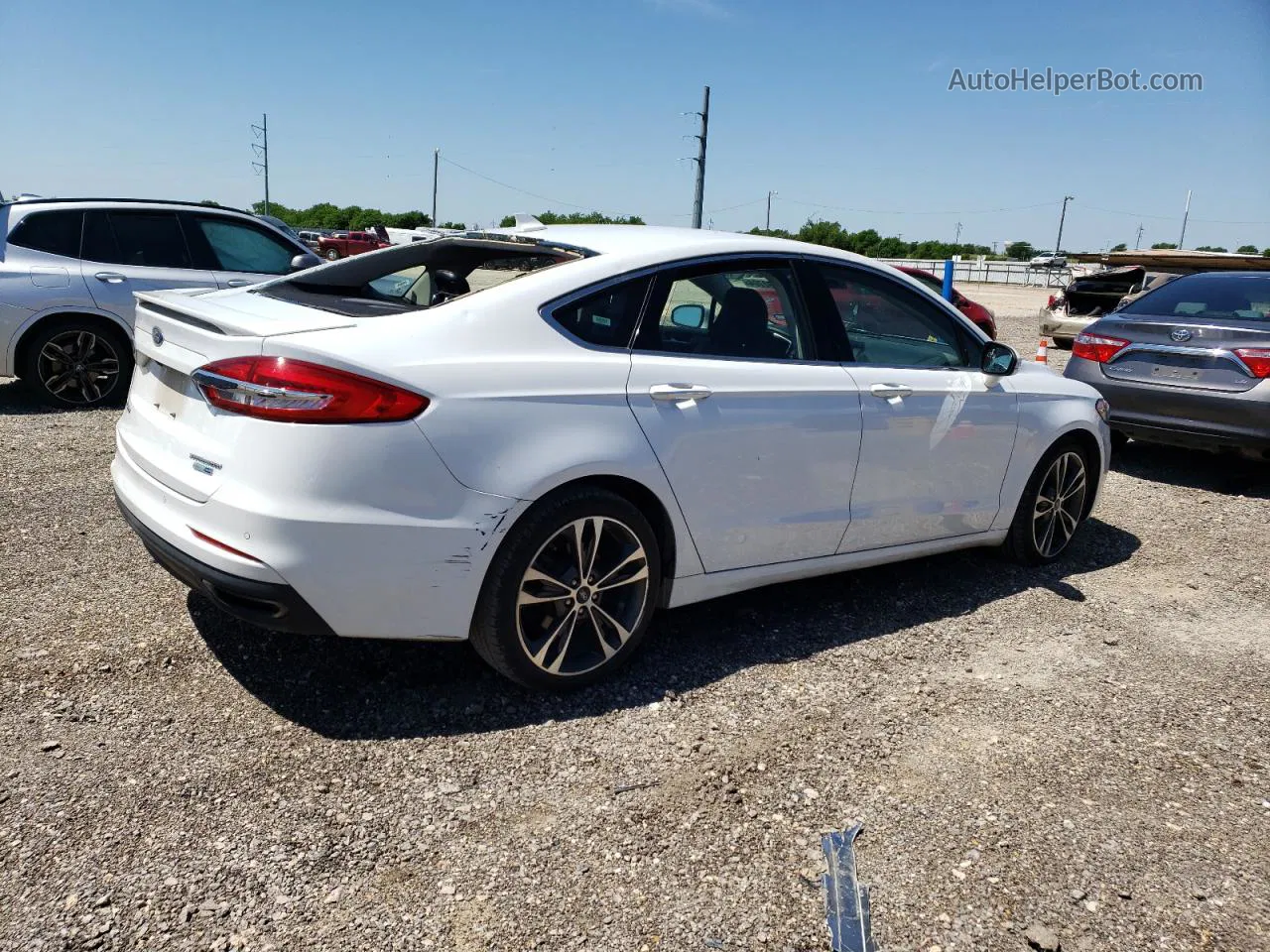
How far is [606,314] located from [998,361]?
84.3 inches

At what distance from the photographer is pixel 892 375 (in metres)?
4.26

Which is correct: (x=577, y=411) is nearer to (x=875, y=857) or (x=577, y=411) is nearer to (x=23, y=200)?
(x=875, y=857)

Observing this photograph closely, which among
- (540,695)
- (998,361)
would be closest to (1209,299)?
(998,361)

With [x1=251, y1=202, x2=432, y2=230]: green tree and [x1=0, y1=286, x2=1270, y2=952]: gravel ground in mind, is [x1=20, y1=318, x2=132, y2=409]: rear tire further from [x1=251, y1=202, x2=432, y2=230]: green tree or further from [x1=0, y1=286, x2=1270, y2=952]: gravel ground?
[x1=251, y1=202, x2=432, y2=230]: green tree

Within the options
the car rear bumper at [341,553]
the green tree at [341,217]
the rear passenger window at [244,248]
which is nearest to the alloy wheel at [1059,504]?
the car rear bumper at [341,553]

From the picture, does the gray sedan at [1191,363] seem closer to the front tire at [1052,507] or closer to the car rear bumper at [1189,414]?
the car rear bumper at [1189,414]

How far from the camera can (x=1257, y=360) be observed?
269 inches

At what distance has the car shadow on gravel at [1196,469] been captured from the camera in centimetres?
751

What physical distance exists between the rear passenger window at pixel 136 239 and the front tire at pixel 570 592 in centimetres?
635

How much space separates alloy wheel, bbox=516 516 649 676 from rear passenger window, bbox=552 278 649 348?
62 cm

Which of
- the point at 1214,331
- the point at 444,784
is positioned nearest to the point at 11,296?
the point at 444,784

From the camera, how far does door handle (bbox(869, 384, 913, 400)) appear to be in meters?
4.14

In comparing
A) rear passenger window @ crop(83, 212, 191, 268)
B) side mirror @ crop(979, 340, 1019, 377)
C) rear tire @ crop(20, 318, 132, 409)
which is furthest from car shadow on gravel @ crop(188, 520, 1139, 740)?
rear passenger window @ crop(83, 212, 191, 268)

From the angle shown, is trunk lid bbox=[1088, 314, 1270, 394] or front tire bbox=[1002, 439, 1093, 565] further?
trunk lid bbox=[1088, 314, 1270, 394]
